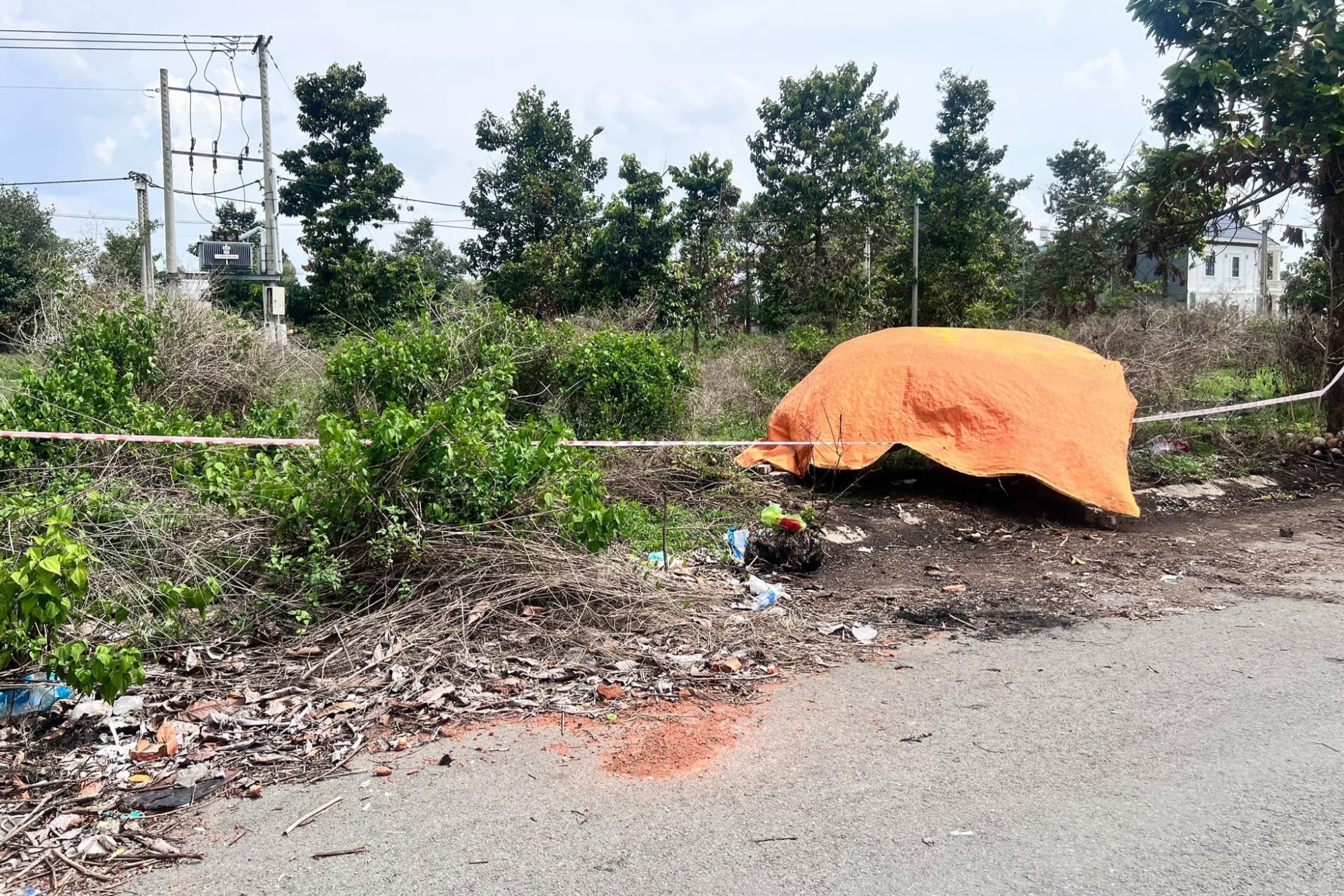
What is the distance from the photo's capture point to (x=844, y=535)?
7.66 m

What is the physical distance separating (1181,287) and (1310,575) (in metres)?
46.5

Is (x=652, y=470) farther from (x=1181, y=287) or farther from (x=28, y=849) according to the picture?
(x=1181, y=287)

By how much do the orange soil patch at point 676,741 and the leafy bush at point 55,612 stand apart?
2.10 metres

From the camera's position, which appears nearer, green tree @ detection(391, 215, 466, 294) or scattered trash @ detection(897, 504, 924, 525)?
scattered trash @ detection(897, 504, 924, 525)

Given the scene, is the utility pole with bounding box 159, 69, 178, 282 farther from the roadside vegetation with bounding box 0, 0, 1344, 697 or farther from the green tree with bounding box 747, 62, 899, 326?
the green tree with bounding box 747, 62, 899, 326

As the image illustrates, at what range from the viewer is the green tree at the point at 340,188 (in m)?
25.6

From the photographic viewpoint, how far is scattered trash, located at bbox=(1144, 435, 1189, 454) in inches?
431

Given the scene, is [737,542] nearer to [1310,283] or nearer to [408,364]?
[408,364]

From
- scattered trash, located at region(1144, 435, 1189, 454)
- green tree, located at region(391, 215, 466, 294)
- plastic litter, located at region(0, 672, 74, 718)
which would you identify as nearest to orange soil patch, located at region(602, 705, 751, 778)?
plastic litter, located at region(0, 672, 74, 718)

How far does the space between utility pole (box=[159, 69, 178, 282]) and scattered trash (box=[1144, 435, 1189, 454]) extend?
18.9 metres

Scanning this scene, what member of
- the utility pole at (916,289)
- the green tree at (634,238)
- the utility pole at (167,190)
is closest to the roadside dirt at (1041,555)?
the green tree at (634,238)

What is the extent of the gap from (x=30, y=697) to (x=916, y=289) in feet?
67.9

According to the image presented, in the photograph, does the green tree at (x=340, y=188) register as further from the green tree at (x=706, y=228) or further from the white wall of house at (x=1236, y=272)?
the white wall of house at (x=1236, y=272)

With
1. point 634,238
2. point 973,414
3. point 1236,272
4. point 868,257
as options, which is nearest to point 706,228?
point 634,238
